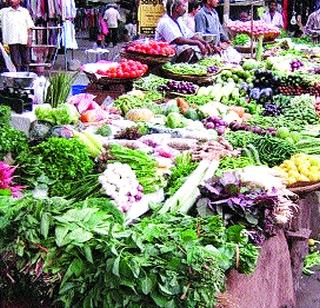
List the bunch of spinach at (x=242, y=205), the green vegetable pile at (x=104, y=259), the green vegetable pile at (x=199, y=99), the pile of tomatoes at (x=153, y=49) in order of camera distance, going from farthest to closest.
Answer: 1. the pile of tomatoes at (x=153, y=49)
2. the green vegetable pile at (x=199, y=99)
3. the bunch of spinach at (x=242, y=205)
4. the green vegetable pile at (x=104, y=259)

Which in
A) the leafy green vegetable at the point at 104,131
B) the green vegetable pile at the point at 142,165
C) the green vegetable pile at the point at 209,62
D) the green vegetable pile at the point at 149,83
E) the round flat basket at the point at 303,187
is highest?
the green vegetable pile at the point at 142,165

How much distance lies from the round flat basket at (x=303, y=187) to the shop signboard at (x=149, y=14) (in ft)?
31.3

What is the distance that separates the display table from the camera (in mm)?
2893

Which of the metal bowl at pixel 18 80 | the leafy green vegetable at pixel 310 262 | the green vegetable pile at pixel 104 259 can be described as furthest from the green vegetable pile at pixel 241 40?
the green vegetable pile at pixel 104 259

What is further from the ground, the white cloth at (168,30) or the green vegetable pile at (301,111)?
the white cloth at (168,30)

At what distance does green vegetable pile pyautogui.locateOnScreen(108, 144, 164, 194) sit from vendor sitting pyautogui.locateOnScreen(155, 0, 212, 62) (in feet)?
15.6

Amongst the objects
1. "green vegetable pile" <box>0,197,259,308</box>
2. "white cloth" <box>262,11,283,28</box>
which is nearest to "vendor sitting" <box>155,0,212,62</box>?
"green vegetable pile" <box>0,197,259,308</box>

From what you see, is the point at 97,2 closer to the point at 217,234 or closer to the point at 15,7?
the point at 15,7

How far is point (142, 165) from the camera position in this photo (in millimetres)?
3855

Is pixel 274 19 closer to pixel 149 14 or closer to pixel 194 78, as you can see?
pixel 149 14

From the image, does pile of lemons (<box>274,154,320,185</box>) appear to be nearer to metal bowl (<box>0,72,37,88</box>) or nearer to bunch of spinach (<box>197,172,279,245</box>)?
bunch of spinach (<box>197,172,279,245</box>)

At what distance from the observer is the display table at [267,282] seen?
2893mm

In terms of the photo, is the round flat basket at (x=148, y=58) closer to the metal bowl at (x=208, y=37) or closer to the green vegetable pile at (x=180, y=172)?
the metal bowl at (x=208, y=37)

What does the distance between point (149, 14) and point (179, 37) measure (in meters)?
4.92
